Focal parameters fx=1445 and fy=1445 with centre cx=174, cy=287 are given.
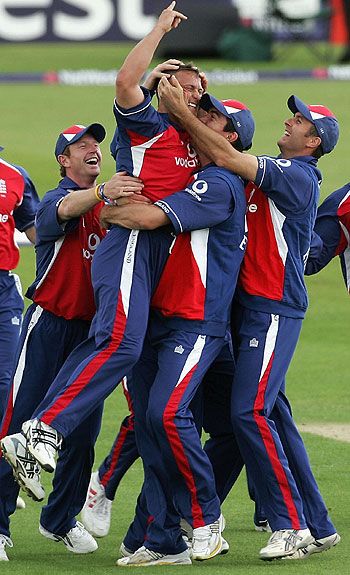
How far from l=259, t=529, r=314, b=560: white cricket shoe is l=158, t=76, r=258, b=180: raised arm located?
1912mm

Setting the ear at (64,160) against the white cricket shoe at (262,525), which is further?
the white cricket shoe at (262,525)

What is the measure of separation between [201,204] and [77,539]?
83.6 inches

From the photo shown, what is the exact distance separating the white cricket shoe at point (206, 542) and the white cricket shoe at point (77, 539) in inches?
35.1

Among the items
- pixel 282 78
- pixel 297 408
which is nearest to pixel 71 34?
pixel 282 78

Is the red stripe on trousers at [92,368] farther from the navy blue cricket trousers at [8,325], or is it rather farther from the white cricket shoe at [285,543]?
the navy blue cricket trousers at [8,325]

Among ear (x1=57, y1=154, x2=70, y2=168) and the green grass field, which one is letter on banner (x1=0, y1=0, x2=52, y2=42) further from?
ear (x1=57, y1=154, x2=70, y2=168)

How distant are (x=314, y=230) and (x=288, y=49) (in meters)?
31.9

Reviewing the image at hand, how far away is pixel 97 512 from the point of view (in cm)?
874

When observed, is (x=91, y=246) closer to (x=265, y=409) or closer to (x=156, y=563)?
(x=265, y=409)

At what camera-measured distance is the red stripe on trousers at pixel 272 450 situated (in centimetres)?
768

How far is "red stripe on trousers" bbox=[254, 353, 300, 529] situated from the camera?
25.2ft

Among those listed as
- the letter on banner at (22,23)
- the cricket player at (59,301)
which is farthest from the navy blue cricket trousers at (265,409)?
the letter on banner at (22,23)

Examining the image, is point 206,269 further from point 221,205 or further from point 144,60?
point 144,60

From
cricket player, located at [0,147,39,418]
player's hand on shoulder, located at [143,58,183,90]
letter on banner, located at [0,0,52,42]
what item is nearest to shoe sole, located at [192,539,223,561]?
cricket player, located at [0,147,39,418]
